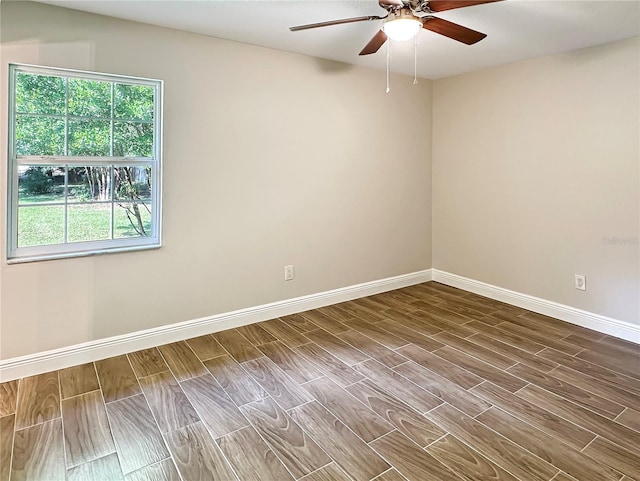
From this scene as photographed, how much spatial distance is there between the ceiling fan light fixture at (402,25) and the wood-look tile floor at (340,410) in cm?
208

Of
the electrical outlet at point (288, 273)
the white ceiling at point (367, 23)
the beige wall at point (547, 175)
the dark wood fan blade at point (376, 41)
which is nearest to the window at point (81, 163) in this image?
the white ceiling at point (367, 23)

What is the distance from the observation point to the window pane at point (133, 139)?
2.76 m

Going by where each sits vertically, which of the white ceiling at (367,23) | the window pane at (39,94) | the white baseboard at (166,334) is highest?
the white ceiling at (367,23)

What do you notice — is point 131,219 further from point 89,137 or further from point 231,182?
point 231,182

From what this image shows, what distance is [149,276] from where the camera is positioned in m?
2.90

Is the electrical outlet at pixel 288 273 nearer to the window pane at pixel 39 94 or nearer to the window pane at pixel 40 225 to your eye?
the window pane at pixel 40 225

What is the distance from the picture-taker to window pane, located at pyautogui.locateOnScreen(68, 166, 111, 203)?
104 inches

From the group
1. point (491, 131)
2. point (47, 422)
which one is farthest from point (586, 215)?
point (47, 422)

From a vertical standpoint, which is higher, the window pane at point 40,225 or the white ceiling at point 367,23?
the white ceiling at point 367,23

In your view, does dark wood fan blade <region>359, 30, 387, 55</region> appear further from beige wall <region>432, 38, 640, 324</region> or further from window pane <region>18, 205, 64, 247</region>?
window pane <region>18, 205, 64, 247</region>

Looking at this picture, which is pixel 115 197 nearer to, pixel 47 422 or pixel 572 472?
pixel 47 422

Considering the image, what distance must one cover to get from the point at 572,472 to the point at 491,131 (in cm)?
315

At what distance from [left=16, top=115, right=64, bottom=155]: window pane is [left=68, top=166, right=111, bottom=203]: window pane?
6.7 inches

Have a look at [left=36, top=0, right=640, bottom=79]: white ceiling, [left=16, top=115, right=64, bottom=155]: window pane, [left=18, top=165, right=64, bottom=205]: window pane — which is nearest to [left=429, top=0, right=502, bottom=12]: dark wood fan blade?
[left=36, top=0, right=640, bottom=79]: white ceiling
